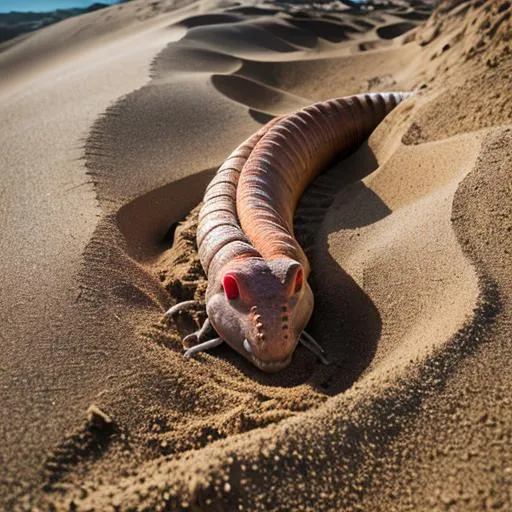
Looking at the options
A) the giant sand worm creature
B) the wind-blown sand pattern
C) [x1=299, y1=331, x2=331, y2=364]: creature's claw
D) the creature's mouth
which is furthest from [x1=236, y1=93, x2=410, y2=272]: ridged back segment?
the creature's mouth

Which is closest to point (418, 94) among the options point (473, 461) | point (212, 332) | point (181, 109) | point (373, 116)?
point (373, 116)

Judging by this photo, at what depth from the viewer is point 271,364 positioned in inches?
89.9

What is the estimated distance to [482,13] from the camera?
5953 millimetres

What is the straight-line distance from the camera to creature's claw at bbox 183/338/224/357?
2399 mm

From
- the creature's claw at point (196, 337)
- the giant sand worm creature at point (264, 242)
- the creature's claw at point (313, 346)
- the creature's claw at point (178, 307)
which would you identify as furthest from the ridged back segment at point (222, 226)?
the creature's claw at point (313, 346)

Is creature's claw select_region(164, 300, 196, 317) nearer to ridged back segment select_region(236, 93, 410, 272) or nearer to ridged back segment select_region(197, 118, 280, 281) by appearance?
ridged back segment select_region(197, 118, 280, 281)

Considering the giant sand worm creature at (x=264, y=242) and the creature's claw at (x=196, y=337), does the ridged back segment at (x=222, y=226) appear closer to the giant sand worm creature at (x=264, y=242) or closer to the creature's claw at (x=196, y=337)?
the giant sand worm creature at (x=264, y=242)

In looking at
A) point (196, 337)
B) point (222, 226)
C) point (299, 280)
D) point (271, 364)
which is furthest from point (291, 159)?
point (271, 364)

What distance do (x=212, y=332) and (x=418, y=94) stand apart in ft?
10.5

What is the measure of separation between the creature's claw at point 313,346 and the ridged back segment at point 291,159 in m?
0.43

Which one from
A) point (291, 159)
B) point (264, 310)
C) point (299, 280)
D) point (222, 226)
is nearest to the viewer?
point (264, 310)

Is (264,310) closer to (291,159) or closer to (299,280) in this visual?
(299,280)

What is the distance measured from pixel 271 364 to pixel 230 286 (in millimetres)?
402

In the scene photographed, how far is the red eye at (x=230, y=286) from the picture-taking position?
2.34m
